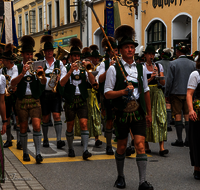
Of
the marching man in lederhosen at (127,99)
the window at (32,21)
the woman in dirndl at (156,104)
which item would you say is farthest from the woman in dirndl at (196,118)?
the window at (32,21)

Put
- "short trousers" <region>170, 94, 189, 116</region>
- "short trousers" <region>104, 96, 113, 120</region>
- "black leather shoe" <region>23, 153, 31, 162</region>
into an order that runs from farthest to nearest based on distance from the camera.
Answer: "short trousers" <region>170, 94, 189, 116</region>, "short trousers" <region>104, 96, 113, 120</region>, "black leather shoe" <region>23, 153, 31, 162</region>

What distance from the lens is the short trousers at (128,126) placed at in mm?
5258

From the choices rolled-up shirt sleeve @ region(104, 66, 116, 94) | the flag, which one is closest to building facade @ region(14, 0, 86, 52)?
the flag

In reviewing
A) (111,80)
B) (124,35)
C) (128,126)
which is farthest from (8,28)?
(128,126)

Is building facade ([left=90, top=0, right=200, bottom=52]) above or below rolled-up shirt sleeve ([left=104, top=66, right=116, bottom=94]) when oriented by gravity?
above

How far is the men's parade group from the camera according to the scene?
527 cm

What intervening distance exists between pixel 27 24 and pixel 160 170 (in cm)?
3820

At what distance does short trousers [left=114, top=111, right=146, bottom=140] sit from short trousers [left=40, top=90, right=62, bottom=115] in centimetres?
315

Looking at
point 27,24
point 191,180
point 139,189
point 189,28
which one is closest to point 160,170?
point 191,180

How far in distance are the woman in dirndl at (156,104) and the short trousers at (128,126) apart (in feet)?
7.59

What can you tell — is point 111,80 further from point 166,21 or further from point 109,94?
point 166,21

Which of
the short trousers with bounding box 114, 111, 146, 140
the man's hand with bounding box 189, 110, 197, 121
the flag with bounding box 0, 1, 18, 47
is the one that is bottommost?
the short trousers with bounding box 114, 111, 146, 140

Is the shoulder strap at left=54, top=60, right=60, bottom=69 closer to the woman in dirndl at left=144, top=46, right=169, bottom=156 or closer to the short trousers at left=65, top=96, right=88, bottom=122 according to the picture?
the short trousers at left=65, top=96, right=88, bottom=122

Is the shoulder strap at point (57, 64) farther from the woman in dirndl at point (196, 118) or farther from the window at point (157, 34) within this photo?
Answer: the window at point (157, 34)
